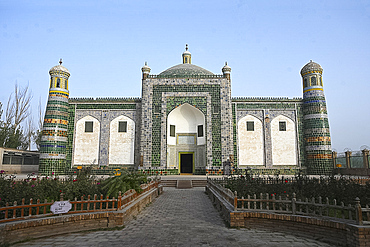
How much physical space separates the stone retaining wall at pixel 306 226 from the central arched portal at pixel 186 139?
15.3 meters

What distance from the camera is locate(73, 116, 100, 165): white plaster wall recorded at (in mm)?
20875

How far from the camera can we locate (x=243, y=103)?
21.8m

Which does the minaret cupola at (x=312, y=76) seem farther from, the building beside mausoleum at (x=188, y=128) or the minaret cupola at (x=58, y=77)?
the minaret cupola at (x=58, y=77)

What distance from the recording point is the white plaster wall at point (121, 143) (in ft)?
68.7

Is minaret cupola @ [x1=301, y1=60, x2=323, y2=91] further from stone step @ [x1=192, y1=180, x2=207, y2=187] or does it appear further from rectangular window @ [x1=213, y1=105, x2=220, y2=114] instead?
stone step @ [x1=192, y1=180, x2=207, y2=187]

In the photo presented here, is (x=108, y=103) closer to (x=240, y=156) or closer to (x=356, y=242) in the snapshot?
(x=240, y=156)

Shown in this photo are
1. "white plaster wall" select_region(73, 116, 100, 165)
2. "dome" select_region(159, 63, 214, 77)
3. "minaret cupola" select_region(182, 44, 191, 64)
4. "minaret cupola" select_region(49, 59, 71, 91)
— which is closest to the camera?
"minaret cupola" select_region(49, 59, 71, 91)

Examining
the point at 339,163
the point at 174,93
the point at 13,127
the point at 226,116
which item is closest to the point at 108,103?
the point at 174,93

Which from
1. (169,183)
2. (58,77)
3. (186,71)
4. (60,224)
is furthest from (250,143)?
(60,224)

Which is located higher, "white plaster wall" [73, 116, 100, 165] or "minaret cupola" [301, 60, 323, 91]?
"minaret cupola" [301, 60, 323, 91]

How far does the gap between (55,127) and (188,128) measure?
35.9ft

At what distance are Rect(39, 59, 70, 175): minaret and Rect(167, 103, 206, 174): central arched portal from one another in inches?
341

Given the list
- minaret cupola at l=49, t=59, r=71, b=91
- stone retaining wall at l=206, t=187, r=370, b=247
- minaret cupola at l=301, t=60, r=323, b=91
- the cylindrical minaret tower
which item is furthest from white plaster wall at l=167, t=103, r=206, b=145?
stone retaining wall at l=206, t=187, r=370, b=247

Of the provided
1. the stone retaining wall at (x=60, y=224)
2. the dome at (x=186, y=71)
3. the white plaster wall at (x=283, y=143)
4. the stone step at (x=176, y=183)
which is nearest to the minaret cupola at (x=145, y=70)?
the dome at (x=186, y=71)
